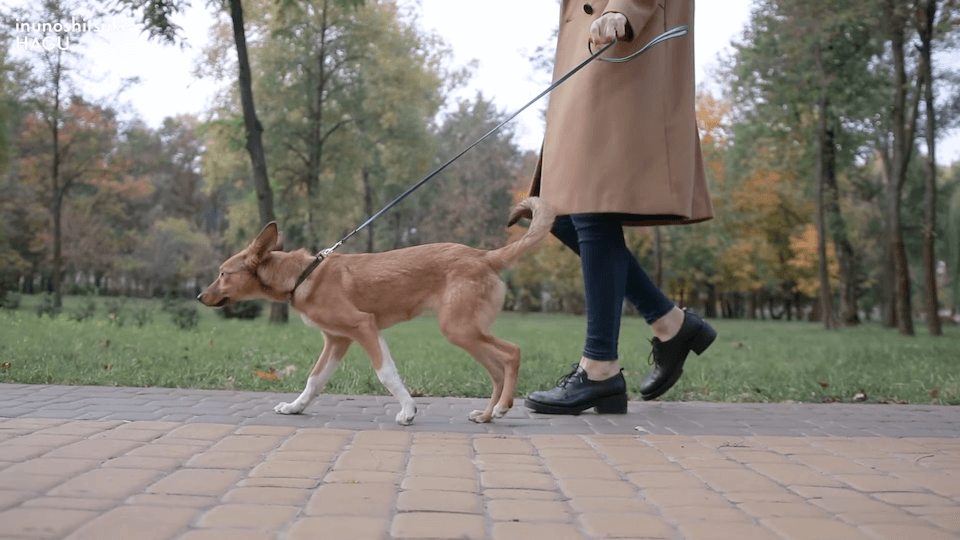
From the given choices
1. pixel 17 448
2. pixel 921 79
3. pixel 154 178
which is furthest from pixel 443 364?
pixel 154 178

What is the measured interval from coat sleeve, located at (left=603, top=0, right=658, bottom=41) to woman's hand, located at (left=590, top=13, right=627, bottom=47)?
5 centimetres

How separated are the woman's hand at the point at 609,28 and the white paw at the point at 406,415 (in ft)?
6.98

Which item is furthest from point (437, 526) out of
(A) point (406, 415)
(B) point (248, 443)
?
(A) point (406, 415)

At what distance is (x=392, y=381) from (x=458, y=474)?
128 centimetres

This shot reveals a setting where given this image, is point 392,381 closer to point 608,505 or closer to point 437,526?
point 608,505

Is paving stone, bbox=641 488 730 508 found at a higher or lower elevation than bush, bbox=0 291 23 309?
lower

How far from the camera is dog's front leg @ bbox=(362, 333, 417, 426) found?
4.15m

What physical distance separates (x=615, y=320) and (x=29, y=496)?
3049 millimetres

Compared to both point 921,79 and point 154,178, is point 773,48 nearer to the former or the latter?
point 921,79

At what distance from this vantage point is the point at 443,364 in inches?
303

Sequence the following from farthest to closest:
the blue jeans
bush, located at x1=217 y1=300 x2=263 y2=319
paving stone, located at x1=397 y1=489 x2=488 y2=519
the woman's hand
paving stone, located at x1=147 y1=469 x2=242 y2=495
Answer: bush, located at x1=217 y1=300 x2=263 y2=319, the blue jeans, the woman's hand, paving stone, located at x1=147 y1=469 x2=242 y2=495, paving stone, located at x1=397 y1=489 x2=488 y2=519

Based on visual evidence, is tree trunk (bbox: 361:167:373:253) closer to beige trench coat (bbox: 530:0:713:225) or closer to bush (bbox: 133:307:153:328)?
bush (bbox: 133:307:153:328)

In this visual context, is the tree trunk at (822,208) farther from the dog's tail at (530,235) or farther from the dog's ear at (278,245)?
the dog's ear at (278,245)

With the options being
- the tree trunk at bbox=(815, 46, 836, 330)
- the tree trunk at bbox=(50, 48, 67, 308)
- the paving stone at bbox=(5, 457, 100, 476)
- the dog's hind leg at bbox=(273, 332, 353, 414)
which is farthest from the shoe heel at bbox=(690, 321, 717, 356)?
the tree trunk at bbox=(50, 48, 67, 308)
